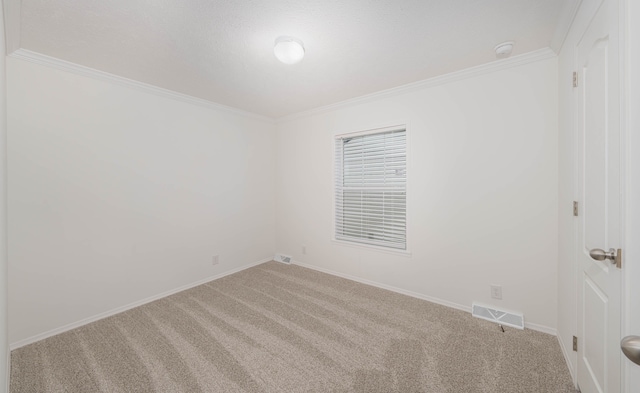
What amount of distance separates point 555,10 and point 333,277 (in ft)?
11.0

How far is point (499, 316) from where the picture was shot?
7.77 feet

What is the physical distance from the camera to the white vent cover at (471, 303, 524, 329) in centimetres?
228

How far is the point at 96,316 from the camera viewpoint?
8.18ft

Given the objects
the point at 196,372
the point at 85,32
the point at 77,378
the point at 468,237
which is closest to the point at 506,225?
the point at 468,237

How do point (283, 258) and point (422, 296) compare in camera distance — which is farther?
point (283, 258)

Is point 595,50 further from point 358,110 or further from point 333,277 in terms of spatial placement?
point 333,277

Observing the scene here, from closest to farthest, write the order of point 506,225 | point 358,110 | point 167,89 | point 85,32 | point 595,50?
point 595,50 < point 85,32 < point 506,225 < point 167,89 < point 358,110

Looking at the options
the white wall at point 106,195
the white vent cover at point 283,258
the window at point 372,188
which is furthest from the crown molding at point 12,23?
the white vent cover at point 283,258

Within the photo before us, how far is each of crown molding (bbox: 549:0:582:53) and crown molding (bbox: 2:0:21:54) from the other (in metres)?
3.45

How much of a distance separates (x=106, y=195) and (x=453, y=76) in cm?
381

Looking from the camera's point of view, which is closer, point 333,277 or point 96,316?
point 96,316

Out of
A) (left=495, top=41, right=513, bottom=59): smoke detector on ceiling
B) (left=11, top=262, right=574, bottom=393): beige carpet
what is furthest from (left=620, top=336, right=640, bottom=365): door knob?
(left=495, top=41, right=513, bottom=59): smoke detector on ceiling

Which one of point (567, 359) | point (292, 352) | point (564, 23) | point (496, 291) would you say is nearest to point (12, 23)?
point (292, 352)

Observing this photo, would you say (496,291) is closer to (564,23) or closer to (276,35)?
(564,23)
